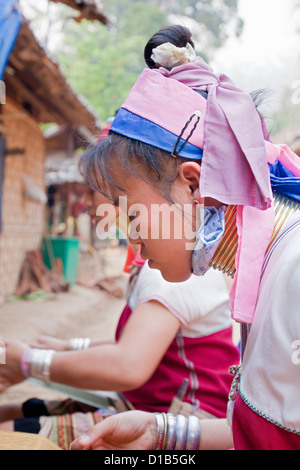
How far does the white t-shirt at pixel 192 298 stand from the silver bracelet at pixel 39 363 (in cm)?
44

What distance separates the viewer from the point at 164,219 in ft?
3.80

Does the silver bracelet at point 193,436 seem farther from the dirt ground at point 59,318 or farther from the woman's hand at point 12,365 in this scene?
the dirt ground at point 59,318

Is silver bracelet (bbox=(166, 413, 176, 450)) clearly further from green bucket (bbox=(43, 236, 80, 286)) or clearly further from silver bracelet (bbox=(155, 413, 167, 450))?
green bucket (bbox=(43, 236, 80, 286))

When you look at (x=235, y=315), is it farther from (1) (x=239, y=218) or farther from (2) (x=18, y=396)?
(2) (x=18, y=396)

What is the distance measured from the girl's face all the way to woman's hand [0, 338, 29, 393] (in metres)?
1.02

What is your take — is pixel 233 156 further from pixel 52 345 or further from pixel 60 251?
pixel 60 251

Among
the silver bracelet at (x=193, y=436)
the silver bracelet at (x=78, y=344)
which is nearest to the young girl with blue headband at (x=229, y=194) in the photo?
the silver bracelet at (x=193, y=436)

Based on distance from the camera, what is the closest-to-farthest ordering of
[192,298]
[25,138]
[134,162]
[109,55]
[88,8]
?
[134,162] < [192,298] < [88,8] < [25,138] < [109,55]

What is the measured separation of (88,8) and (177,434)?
4.07 m

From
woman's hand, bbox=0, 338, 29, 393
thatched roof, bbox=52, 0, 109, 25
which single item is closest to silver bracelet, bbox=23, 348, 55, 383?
woman's hand, bbox=0, 338, 29, 393

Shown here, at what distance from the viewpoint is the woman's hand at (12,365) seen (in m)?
1.90

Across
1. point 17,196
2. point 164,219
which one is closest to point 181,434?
point 164,219

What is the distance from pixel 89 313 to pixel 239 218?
25.8 feet

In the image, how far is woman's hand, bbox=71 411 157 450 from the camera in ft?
4.60
